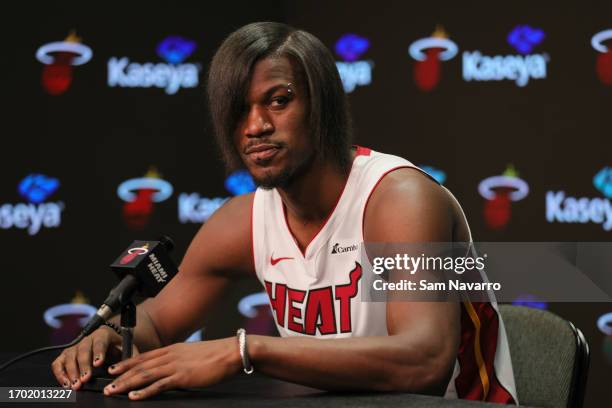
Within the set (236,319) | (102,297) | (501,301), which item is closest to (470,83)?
(501,301)

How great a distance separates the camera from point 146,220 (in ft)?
13.2

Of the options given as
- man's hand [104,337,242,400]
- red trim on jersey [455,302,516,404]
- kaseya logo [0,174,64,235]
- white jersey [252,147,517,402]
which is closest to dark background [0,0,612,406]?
kaseya logo [0,174,64,235]

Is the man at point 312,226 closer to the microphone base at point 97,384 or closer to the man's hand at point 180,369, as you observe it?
the microphone base at point 97,384

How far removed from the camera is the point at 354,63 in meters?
4.24

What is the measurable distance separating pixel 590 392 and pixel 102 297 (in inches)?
92.4

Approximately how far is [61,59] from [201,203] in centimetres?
98

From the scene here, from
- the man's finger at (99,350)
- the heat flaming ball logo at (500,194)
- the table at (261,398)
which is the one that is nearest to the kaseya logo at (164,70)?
the heat flaming ball logo at (500,194)

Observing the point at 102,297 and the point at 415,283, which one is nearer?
the point at 415,283

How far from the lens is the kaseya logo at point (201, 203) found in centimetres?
412

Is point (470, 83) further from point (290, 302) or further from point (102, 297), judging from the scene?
point (290, 302)

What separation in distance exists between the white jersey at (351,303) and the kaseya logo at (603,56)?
2275mm

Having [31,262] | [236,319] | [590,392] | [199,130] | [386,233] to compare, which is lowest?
[590,392]

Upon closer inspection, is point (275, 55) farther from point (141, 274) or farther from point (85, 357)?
point (85, 357)

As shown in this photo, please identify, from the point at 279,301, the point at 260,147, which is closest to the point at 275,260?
the point at 279,301
